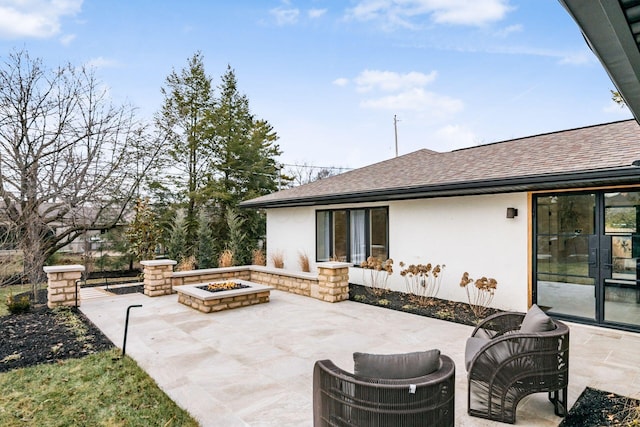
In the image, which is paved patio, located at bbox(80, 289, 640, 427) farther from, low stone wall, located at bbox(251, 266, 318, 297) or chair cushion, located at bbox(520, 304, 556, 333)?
low stone wall, located at bbox(251, 266, 318, 297)

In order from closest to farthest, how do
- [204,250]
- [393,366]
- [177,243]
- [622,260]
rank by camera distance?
[393,366]
[622,260]
[177,243]
[204,250]

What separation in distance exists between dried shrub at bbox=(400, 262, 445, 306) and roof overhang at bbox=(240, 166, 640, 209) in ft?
5.19

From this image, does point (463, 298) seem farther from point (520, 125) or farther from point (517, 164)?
point (520, 125)

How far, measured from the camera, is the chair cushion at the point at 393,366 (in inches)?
92.0

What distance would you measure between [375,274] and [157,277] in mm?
5381

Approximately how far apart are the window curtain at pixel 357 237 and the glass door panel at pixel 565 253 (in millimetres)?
4179

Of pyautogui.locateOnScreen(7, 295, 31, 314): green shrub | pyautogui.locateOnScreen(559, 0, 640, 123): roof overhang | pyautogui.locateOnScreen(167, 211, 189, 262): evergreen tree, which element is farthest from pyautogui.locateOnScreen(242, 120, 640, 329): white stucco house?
pyautogui.locateOnScreen(7, 295, 31, 314): green shrub

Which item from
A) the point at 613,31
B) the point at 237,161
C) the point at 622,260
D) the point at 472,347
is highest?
the point at 237,161

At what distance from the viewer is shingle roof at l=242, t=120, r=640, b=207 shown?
5504mm

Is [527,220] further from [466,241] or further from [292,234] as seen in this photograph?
[292,234]

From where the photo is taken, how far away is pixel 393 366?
2352 millimetres

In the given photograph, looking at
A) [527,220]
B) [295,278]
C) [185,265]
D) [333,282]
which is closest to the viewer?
[527,220]

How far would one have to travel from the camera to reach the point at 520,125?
75.8 ft

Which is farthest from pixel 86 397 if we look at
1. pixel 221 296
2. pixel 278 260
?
pixel 278 260
